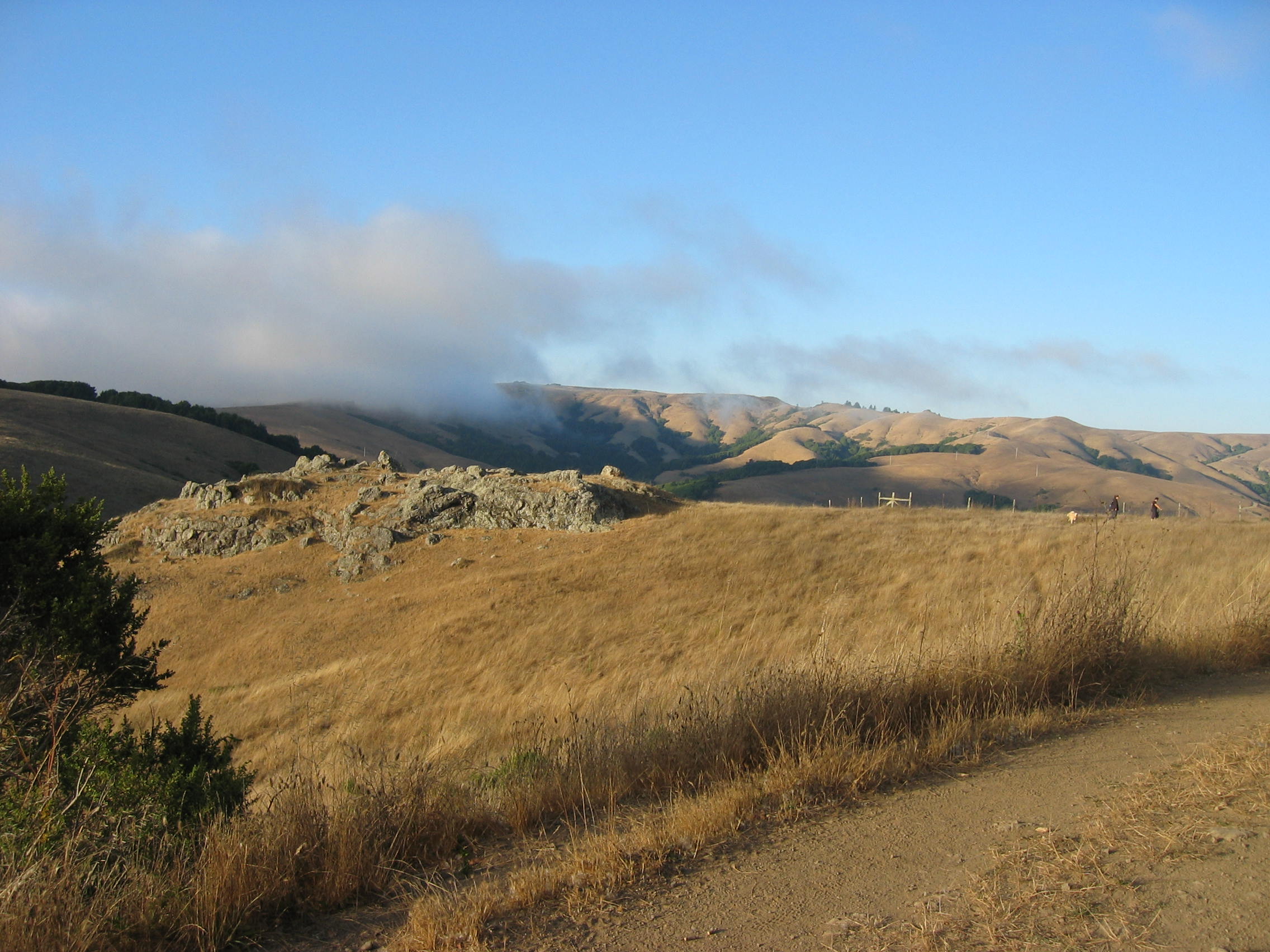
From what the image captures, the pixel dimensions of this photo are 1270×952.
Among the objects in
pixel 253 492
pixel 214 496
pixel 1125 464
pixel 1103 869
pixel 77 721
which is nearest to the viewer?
pixel 1103 869

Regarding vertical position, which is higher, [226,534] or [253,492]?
[253,492]

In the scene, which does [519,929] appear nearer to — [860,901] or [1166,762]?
[860,901]

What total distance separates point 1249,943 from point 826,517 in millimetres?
25493

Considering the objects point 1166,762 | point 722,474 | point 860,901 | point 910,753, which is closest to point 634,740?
point 910,753

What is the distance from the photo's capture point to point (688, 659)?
15.8 meters

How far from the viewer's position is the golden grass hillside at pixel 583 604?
11945mm

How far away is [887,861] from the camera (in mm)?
3781

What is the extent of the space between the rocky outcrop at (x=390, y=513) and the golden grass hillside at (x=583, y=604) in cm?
62

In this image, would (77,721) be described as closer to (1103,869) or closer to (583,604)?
(1103,869)

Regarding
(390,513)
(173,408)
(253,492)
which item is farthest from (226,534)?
(173,408)

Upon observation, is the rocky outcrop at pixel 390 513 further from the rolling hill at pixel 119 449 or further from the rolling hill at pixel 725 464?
the rolling hill at pixel 119 449

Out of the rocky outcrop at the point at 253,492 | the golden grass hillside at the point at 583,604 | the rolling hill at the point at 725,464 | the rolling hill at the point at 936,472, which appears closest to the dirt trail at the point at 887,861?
the golden grass hillside at the point at 583,604

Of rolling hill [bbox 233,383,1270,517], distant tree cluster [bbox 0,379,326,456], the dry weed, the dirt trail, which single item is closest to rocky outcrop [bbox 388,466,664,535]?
the dirt trail

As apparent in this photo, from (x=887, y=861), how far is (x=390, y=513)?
991 inches
